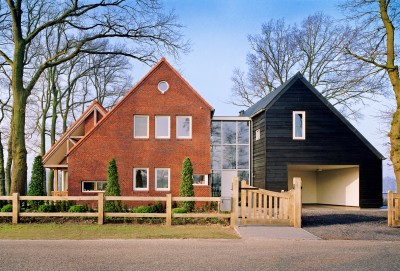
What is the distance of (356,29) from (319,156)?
9013 millimetres

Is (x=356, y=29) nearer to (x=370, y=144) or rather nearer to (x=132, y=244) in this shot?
(x=370, y=144)

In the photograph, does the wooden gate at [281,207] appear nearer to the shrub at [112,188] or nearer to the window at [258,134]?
the shrub at [112,188]

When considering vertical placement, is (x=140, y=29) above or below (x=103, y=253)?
above

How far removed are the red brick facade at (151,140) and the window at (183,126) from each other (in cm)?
24

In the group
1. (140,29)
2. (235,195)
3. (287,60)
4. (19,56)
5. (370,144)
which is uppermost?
(287,60)

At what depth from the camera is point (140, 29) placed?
22.9m

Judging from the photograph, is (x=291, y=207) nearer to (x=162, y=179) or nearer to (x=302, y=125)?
(x=162, y=179)

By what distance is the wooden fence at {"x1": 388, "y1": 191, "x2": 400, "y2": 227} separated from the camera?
57.0ft

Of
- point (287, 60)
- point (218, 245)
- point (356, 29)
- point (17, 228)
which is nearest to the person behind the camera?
point (218, 245)

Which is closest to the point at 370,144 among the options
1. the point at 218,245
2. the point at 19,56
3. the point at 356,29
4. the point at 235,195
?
the point at 356,29

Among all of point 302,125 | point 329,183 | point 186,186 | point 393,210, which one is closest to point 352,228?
point 393,210

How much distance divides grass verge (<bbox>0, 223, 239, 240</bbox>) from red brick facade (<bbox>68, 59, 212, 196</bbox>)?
9.97 metres

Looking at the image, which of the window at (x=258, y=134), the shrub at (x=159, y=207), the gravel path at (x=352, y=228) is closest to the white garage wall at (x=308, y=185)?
the window at (x=258, y=134)

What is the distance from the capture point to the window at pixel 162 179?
1055 inches
